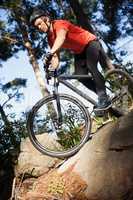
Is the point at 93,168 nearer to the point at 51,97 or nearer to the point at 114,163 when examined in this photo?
the point at 114,163

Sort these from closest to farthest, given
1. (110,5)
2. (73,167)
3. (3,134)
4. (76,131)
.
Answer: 1. (73,167)
2. (76,131)
3. (3,134)
4. (110,5)

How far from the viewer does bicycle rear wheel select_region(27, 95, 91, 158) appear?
6594mm

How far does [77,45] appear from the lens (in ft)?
21.8

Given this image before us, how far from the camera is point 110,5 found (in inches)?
819

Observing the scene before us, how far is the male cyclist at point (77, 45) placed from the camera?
20.7ft

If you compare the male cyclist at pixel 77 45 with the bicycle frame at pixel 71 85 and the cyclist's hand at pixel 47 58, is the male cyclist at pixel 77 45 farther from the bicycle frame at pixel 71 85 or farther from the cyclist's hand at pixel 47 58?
the bicycle frame at pixel 71 85

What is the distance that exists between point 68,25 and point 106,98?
4.26ft

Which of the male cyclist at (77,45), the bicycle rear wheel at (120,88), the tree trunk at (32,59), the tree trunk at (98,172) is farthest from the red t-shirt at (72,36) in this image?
the tree trunk at (32,59)

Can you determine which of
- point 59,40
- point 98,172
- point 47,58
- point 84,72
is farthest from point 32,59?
point 98,172

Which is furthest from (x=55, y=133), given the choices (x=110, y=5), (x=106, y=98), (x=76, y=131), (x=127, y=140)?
(x=110, y=5)

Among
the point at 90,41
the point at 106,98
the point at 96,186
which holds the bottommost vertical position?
the point at 96,186

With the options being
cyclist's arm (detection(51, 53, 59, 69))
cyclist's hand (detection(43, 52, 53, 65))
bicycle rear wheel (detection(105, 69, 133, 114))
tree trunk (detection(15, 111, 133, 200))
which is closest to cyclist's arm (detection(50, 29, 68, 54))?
cyclist's hand (detection(43, 52, 53, 65))

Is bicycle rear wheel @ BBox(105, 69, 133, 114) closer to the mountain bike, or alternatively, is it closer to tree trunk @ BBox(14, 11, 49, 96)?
the mountain bike

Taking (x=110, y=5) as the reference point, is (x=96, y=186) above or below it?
below
